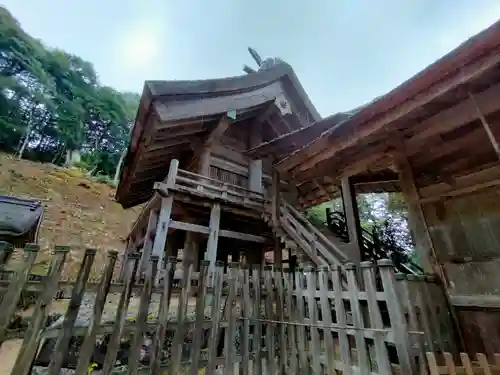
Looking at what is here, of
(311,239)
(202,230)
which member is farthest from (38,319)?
(202,230)

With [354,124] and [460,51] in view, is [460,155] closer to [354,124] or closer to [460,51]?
[354,124]

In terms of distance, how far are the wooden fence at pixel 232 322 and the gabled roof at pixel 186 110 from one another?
17.2ft

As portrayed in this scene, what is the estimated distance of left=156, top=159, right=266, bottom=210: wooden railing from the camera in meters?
7.78

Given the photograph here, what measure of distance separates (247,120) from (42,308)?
33.0ft

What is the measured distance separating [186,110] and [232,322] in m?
6.14

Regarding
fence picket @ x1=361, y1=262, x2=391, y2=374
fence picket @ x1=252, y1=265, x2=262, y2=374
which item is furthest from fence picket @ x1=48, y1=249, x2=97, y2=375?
fence picket @ x1=361, y1=262, x2=391, y2=374

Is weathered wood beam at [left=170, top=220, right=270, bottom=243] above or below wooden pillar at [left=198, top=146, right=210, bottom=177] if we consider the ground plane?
below

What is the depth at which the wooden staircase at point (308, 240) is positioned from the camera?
554 cm

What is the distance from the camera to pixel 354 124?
3535mm

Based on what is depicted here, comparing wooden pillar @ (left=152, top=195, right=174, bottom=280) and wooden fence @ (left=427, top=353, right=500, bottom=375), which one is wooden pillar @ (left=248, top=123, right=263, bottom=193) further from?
wooden fence @ (left=427, top=353, right=500, bottom=375)

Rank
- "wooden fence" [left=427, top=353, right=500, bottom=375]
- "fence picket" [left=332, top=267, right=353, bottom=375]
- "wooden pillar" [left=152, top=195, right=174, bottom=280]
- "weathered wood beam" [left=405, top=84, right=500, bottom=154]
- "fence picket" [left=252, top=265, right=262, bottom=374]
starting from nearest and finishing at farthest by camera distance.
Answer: "wooden fence" [left=427, top=353, right=500, bottom=375]
"weathered wood beam" [left=405, top=84, right=500, bottom=154]
"fence picket" [left=332, top=267, right=353, bottom=375]
"fence picket" [left=252, top=265, right=262, bottom=374]
"wooden pillar" [left=152, top=195, right=174, bottom=280]

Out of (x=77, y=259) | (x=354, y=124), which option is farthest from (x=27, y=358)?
(x=77, y=259)

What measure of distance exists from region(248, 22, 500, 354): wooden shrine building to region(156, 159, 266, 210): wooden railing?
4.78 m

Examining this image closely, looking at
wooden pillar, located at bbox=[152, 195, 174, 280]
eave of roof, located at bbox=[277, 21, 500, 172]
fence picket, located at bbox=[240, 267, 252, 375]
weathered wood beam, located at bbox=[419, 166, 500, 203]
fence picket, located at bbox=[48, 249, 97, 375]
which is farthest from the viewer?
wooden pillar, located at bbox=[152, 195, 174, 280]
